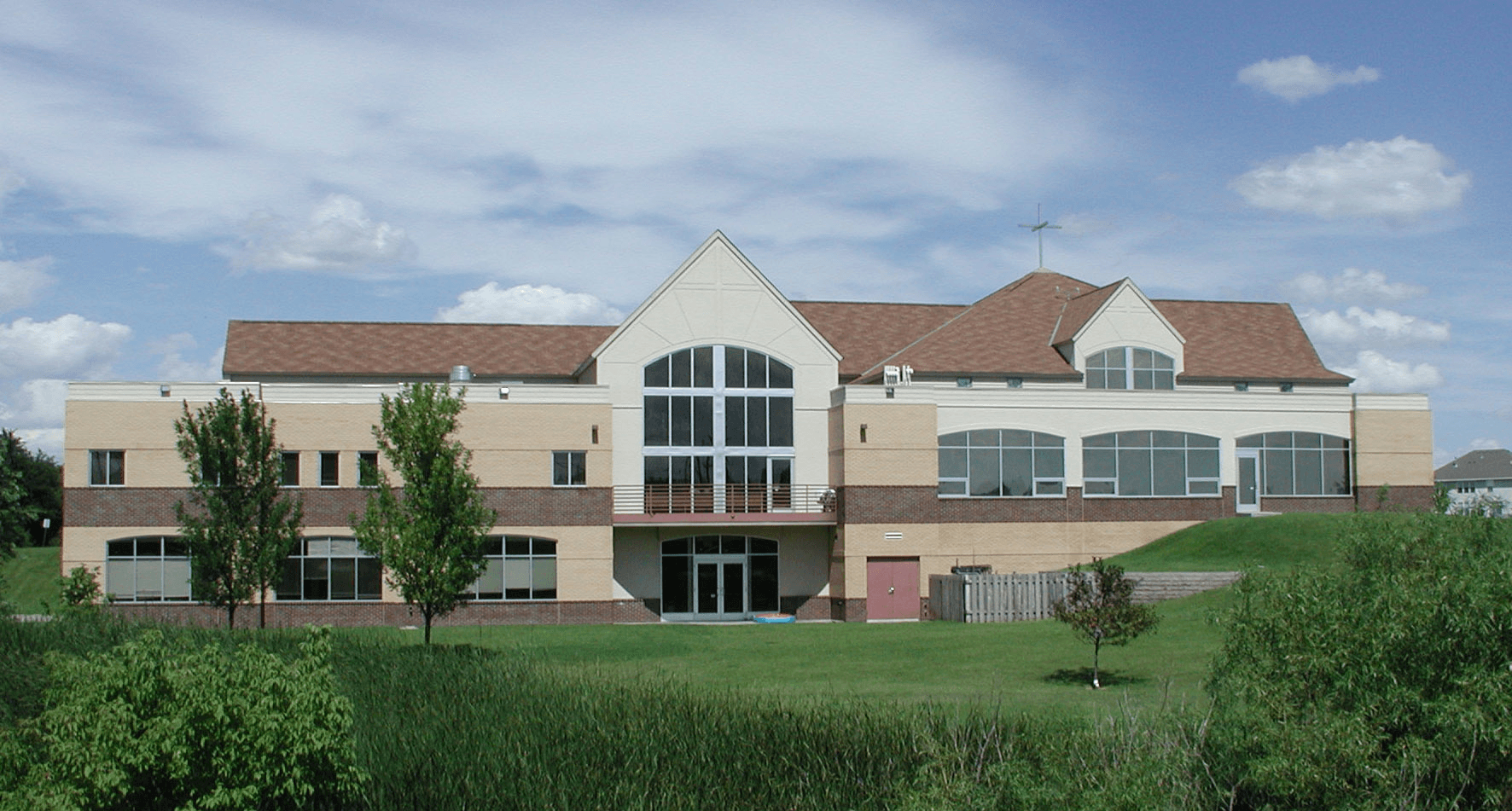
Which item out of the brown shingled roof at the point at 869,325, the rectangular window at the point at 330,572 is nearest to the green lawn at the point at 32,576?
the rectangular window at the point at 330,572

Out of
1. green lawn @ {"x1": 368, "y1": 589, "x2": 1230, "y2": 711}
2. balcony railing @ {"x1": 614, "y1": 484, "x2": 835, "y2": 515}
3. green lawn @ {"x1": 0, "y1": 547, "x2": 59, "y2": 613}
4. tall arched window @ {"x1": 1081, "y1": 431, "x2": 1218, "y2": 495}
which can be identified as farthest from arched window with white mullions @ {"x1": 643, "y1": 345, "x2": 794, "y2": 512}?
green lawn @ {"x1": 0, "y1": 547, "x2": 59, "y2": 613}

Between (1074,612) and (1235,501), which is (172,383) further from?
(1235,501)

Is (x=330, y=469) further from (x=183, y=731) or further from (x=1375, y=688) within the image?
(x=1375, y=688)

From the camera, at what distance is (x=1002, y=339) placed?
152 feet

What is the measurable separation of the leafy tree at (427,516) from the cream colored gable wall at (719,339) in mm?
11327

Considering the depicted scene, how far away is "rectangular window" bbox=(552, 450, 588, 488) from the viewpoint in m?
39.3

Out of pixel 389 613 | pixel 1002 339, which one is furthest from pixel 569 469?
pixel 1002 339

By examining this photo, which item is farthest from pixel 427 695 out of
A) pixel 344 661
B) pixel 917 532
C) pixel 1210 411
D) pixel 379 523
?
pixel 1210 411

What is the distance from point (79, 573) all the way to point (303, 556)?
24.5 feet

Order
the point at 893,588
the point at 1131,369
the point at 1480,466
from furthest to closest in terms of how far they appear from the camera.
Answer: the point at 1480,466 < the point at 1131,369 < the point at 893,588

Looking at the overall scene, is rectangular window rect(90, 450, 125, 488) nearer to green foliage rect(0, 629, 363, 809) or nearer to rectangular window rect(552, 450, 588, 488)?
rectangular window rect(552, 450, 588, 488)

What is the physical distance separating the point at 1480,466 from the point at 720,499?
82.1m

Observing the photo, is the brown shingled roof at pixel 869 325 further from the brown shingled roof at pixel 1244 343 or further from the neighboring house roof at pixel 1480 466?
the neighboring house roof at pixel 1480 466

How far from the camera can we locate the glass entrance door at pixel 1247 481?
44375 millimetres
